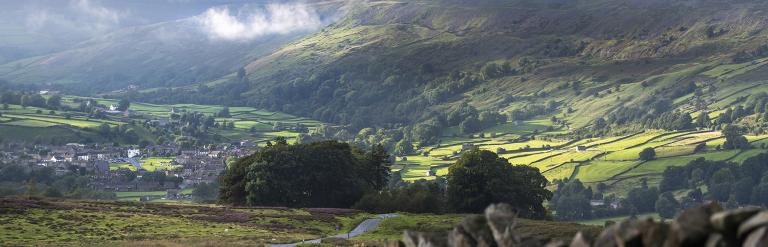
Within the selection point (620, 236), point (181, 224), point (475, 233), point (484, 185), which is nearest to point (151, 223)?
point (181, 224)

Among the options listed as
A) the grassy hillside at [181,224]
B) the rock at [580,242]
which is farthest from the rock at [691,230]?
the grassy hillside at [181,224]

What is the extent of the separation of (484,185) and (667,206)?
80.8 m

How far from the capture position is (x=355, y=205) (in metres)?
100

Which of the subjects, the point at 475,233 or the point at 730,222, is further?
the point at 475,233

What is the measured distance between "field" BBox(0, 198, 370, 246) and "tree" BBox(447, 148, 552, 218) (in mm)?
17858

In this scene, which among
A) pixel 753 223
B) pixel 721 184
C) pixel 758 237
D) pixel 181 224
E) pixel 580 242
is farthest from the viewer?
pixel 721 184

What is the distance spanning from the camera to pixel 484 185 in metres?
102

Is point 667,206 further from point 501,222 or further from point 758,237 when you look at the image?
point 758,237

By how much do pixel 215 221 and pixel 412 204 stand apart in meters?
28.8

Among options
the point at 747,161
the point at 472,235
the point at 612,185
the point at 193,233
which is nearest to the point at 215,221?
the point at 193,233

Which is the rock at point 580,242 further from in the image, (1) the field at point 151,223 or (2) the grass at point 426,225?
(2) the grass at point 426,225

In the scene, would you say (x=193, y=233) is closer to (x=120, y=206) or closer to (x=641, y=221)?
(x=120, y=206)

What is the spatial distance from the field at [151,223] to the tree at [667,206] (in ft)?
317

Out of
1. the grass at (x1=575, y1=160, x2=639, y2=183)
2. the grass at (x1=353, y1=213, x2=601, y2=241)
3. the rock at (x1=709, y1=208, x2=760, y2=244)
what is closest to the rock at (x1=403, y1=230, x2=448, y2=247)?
the rock at (x1=709, y1=208, x2=760, y2=244)
